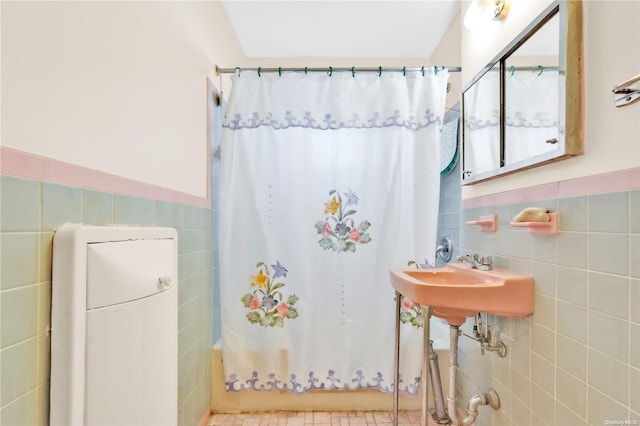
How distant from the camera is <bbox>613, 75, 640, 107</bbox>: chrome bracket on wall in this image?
2.34ft

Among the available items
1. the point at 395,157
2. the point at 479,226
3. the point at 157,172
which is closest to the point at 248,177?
the point at 157,172

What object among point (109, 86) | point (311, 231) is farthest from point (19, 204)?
point (311, 231)

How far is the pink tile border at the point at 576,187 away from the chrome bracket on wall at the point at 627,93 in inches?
6.2

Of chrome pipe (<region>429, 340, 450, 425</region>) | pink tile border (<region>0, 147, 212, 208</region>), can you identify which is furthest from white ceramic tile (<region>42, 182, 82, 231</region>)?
chrome pipe (<region>429, 340, 450, 425</region>)

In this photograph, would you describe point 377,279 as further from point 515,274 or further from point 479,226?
point 515,274

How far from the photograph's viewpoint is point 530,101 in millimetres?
1129

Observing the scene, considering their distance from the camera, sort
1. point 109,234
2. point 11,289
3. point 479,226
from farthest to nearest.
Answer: point 479,226
point 109,234
point 11,289

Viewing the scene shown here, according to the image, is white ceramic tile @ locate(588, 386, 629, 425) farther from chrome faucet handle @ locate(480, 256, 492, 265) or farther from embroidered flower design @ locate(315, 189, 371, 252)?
embroidered flower design @ locate(315, 189, 371, 252)

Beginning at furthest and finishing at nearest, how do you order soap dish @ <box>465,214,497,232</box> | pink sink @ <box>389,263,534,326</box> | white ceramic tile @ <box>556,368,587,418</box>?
soap dish @ <box>465,214,497,232</box> → pink sink @ <box>389,263,534,326</box> → white ceramic tile @ <box>556,368,587,418</box>

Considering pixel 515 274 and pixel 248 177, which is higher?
pixel 248 177

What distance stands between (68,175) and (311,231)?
43.8 inches

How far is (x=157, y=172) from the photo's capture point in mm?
1161

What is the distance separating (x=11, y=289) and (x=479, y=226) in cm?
156

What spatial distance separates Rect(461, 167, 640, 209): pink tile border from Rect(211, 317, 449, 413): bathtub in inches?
38.2
